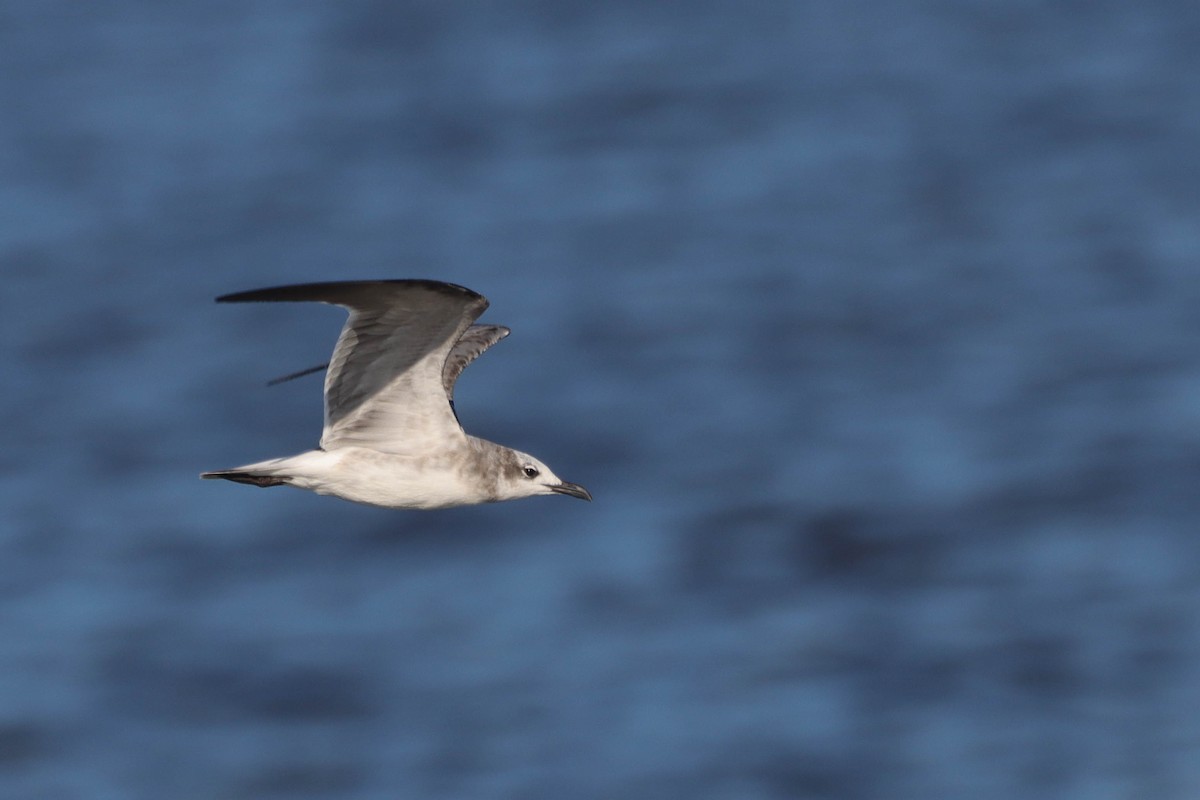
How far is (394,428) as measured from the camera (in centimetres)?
977

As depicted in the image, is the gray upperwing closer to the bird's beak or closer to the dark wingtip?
the bird's beak

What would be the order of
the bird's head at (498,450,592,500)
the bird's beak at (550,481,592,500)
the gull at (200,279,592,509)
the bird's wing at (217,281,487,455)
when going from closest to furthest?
the bird's wing at (217,281,487,455) < the gull at (200,279,592,509) < the bird's head at (498,450,592,500) < the bird's beak at (550,481,592,500)

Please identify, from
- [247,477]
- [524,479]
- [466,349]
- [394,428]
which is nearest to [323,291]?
[247,477]

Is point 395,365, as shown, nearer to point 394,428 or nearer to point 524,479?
point 394,428

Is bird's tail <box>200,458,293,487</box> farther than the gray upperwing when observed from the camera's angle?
No

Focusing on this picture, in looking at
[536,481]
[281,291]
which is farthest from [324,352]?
[281,291]

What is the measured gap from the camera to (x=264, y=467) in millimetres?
9422

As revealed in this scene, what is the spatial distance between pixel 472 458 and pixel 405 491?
0.46 m

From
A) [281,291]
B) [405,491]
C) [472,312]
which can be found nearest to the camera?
[281,291]

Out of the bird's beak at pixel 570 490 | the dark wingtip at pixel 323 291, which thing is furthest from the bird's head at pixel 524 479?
the dark wingtip at pixel 323 291

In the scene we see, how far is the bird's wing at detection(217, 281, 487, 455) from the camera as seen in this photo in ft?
29.0

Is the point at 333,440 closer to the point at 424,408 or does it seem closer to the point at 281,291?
the point at 424,408

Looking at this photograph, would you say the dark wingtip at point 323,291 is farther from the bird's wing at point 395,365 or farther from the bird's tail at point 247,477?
the bird's tail at point 247,477

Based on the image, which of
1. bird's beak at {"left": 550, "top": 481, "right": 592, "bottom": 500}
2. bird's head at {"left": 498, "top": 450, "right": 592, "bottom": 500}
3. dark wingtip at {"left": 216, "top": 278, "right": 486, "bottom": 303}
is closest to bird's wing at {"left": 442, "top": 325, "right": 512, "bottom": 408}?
bird's head at {"left": 498, "top": 450, "right": 592, "bottom": 500}
